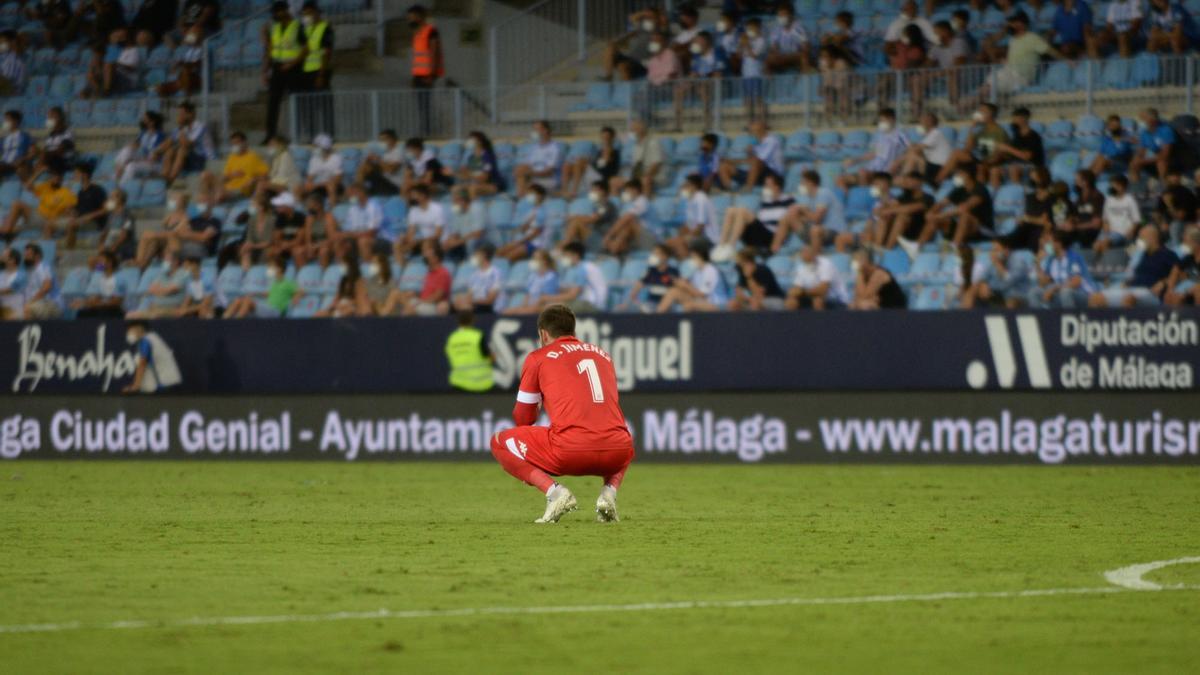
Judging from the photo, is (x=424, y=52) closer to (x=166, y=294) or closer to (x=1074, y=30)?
(x=166, y=294)

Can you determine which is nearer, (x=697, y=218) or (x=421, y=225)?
(x=697, y=218)

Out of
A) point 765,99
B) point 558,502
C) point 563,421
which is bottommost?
point 558,502

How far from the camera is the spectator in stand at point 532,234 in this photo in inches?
882

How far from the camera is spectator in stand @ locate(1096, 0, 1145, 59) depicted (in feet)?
71.1

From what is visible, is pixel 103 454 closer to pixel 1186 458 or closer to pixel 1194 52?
pixel 1186 458

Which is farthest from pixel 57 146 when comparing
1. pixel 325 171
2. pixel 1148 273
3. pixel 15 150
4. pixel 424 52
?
pixel 1148 273

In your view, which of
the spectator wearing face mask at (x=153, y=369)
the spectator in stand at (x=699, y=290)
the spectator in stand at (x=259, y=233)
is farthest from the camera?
the spectator in stand at (x=259, y=233)

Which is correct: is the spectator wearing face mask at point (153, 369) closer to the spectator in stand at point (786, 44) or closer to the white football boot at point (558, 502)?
the spectator in stand at point (786, 44)

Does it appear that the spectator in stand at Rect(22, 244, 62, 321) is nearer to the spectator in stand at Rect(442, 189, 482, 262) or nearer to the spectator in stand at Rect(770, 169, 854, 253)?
the spectator in stand at Rect(442, 189, 482, 262)

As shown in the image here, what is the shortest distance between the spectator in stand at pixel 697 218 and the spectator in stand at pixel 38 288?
329 inches

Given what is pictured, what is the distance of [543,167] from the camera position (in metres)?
23.5

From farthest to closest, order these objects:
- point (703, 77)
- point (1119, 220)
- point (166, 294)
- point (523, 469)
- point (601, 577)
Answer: point (703, 77), point (166, 294), point (1119, 220), point (523, 469), point (601, 577)

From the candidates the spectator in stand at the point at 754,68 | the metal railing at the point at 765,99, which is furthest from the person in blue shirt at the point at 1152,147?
the spectator in stand at the point at 754,68

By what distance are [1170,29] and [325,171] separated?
441 inches
